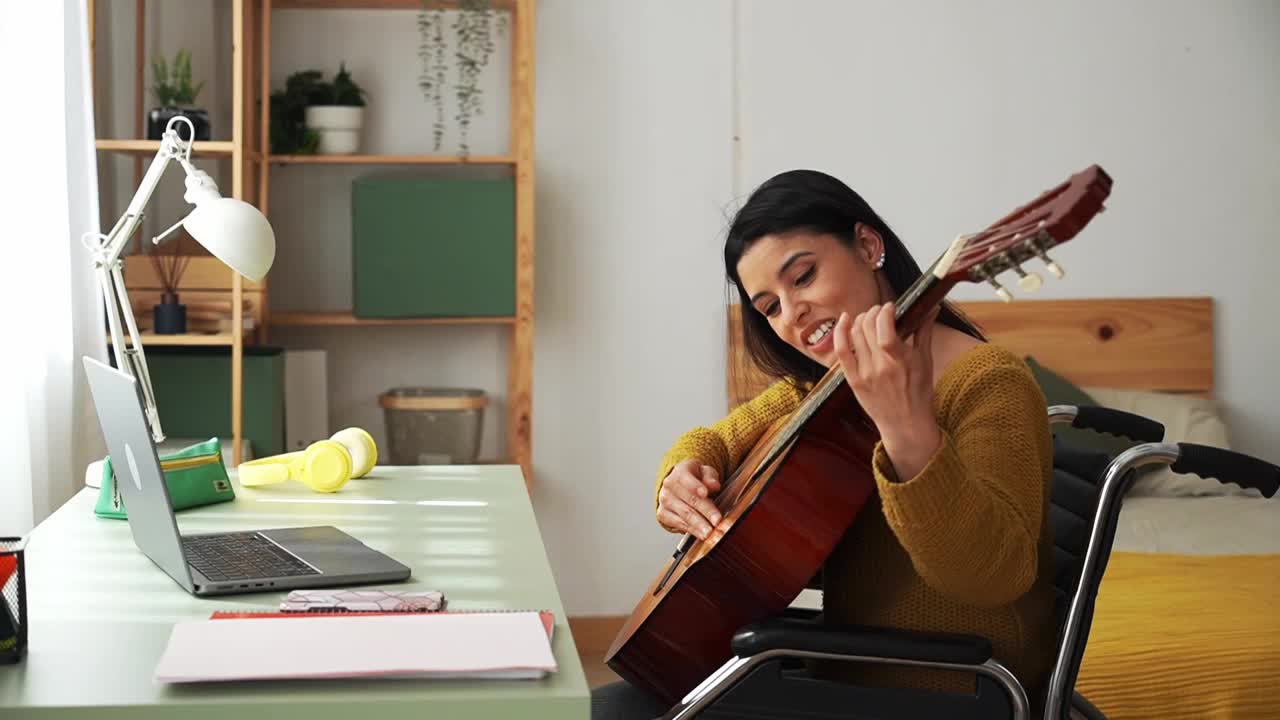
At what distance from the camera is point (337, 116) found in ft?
12.0

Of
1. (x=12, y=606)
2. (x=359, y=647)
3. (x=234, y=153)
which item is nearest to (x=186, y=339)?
(x=234, y=153)

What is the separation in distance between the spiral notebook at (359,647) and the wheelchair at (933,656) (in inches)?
11.4

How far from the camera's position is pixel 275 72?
3.79 m

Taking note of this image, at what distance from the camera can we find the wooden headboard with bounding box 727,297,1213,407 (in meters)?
3.96

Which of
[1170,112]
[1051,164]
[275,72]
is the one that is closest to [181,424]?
[275,72]

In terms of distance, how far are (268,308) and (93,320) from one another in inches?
35.3

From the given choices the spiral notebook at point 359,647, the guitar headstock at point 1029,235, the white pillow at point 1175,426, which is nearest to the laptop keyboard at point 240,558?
the spiral notebook at point 359,647

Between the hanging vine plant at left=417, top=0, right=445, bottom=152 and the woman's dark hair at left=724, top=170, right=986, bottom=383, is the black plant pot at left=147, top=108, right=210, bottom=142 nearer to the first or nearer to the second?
the hanging vine plant at left=417, top=0, right=445, bottom=152

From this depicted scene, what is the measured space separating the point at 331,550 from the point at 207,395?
1.77 m

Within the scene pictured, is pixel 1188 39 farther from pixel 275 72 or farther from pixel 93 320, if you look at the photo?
pixel 93 320

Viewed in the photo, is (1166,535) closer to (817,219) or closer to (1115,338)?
(1115,338)

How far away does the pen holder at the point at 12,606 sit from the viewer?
125 cm

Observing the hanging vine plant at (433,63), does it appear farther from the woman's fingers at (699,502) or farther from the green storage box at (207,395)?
the woman's fingers at (699,502)

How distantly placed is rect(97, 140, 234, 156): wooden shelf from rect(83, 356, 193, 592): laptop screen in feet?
5.02
